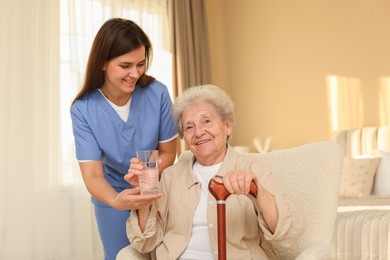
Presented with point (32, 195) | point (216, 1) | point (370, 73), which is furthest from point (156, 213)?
point (216, 1)

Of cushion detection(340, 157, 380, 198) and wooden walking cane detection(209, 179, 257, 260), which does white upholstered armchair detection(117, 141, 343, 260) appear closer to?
wooden walking cane detection(209, 179, 257, 260)

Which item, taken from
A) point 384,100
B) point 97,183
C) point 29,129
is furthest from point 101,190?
point 384,100

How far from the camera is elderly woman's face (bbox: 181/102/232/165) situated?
77.5 inches

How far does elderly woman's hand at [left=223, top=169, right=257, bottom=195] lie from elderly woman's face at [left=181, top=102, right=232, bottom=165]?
1.47 ft

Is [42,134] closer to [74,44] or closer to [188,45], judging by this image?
[74,44]

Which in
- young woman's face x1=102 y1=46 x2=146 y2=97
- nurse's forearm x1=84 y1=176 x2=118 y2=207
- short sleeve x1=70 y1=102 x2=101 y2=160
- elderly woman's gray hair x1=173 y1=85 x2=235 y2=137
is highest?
young woman's face x1=102 y1=46 x2=146 y2=97

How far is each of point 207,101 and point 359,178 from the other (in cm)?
280

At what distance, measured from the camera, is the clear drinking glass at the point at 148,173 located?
Answer: 5.27ft

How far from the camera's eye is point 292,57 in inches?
233

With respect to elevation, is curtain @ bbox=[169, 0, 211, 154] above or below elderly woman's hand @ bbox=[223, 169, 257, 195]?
above

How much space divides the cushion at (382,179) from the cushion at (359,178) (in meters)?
A: 0.04

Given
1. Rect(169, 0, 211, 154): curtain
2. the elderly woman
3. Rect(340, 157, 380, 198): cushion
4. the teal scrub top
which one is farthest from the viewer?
Rect(169, 0, 211, 154): curtain

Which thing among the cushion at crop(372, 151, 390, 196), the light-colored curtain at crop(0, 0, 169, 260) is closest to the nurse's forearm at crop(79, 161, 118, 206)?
the light-colored curtain at crop(0, 0, 169, 260)

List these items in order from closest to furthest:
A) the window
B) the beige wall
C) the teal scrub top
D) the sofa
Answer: the teal scrub top < the sofa < the window < the beige wall
